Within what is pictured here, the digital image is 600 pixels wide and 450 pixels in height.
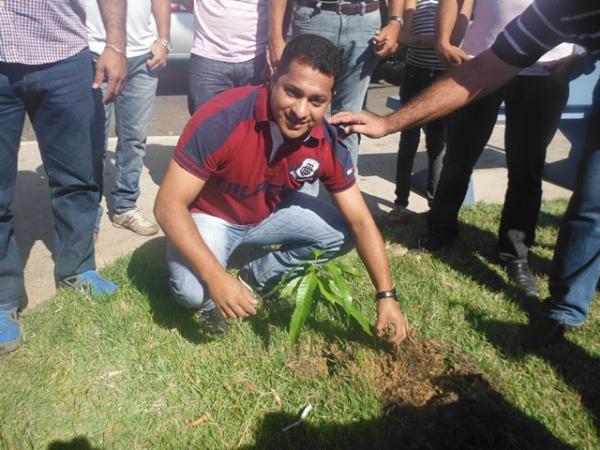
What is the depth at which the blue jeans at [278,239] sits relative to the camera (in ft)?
9.16

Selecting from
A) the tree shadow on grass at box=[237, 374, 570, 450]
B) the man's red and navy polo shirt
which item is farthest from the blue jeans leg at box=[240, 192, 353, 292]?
the tree shadow on grass at box=[237, 374, 570, 450]

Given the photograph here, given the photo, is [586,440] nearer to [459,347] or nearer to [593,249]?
[459,347]

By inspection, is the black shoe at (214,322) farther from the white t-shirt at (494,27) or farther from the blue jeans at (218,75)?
the white t-shirt at (494,27)

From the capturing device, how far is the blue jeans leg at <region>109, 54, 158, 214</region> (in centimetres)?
391

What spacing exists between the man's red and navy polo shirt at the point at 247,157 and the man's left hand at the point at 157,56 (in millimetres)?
1448

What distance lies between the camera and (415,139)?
14.0ft

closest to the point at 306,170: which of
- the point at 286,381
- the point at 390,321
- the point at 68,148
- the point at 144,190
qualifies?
the point at 390,321

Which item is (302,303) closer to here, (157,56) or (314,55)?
(314,55)

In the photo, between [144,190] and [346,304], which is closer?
[346,304]

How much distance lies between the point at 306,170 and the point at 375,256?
0.49 metres

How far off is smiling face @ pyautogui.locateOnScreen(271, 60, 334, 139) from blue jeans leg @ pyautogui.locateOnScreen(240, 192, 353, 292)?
1.82 feet

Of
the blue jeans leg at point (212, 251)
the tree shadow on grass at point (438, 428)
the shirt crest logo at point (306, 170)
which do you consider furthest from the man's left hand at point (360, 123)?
the tree shadow on grass at point (438, 428)

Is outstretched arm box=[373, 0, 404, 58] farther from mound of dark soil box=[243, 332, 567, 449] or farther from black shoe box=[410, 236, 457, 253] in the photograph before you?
mound of dark soil box=[243, 332, 567, 449]

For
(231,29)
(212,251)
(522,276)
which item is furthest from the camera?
(231,29)
